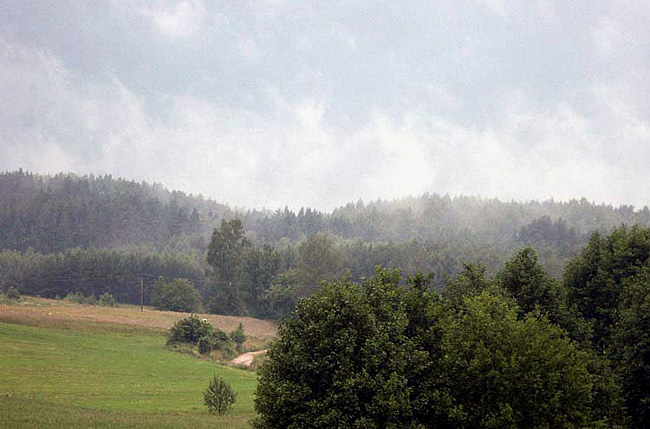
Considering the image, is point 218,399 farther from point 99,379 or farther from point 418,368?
point 418,368

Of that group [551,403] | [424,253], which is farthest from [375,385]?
[424,253]

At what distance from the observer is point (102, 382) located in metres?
55.9

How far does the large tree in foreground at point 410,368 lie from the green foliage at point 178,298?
429 ft

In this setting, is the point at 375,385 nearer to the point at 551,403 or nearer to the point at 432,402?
the point at 432,402

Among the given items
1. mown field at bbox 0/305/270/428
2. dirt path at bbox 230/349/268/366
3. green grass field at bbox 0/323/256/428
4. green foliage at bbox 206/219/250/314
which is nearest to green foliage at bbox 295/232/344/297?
green foliage at bbox 206/219/250/314

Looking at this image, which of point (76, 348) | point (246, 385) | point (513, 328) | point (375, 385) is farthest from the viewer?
point (76, 348)

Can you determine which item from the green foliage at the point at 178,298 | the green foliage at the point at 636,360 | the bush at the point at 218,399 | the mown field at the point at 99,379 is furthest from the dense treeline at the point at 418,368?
the green foliage at the point at 178,298

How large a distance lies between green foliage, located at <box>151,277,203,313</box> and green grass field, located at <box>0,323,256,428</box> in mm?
59028

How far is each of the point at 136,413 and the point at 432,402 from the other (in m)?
24.1

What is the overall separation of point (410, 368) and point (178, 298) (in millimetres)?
134304

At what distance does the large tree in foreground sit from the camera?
24.5 meters

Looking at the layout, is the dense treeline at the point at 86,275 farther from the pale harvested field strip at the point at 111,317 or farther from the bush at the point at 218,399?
the bush at the point at 218,399

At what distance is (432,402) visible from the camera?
26.6 m

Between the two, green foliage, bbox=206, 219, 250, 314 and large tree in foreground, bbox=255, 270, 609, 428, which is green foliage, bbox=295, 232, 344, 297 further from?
large tree in foreground, bbox=255, 270, 609, 428
